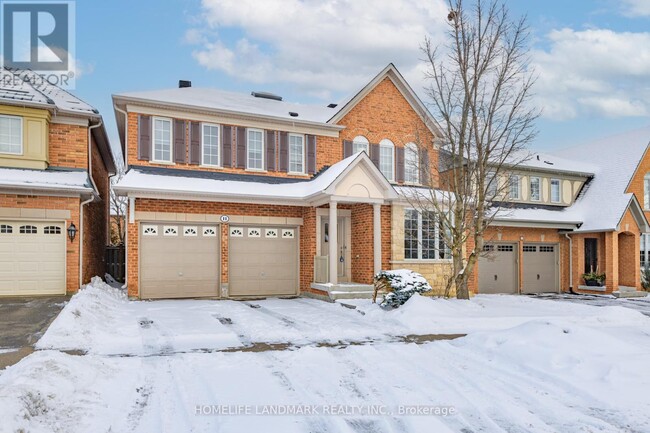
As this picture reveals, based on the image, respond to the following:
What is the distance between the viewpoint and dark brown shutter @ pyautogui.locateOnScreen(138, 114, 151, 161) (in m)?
→ 14.8

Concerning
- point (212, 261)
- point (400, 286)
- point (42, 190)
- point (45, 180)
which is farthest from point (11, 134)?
point (400, 286)

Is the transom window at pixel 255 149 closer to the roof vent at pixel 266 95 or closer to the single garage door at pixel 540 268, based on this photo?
the roof vent at pixel 266 95

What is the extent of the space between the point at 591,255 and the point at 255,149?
16.3m

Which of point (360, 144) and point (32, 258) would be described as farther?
point (360, 144)

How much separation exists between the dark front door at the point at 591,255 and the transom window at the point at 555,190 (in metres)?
2.33

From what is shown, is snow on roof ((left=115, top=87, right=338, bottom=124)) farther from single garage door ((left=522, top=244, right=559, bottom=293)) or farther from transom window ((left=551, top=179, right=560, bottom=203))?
transom window ((left=551, top=179, right=560, bottom=203))

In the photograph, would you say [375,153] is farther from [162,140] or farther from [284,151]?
[162,140]

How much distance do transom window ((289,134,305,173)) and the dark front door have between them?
1431 centimetres

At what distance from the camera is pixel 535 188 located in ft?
72.6

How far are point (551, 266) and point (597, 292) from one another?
2.11 m

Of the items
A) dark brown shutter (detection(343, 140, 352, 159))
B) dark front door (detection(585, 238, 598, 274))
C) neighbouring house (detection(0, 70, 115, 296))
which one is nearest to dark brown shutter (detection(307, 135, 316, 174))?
dark brown shutter (detection(343, 140, 352, 159))

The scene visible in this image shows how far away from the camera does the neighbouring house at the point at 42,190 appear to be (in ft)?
45.5

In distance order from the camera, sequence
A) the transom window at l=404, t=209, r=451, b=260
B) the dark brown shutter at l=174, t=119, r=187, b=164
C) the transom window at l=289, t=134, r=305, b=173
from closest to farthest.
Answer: the dark brown shutter at l=174, t=119, r=187, b=164, the transom window at l=404, t=209, r=451, b=260, the transom window at l=289, t=134, r=305, b=173

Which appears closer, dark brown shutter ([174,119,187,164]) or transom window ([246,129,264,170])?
dark brown shutter ([174,119,187,164])
